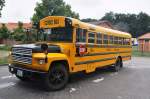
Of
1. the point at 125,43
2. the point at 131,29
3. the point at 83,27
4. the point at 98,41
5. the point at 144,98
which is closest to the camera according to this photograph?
the point at 144,98

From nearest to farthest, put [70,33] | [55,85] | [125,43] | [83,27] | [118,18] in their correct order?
[55,85]
[70,33]
[83,27]
[125,43]
[118,18]

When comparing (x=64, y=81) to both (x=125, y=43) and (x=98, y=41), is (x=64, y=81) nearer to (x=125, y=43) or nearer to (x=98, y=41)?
(x=98, y=41)

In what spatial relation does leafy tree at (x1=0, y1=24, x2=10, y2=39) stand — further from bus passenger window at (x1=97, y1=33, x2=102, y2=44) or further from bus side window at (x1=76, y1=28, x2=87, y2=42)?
bus side window at (x1=76, y1=28, x2=87, y2=42)

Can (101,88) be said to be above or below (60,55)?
below

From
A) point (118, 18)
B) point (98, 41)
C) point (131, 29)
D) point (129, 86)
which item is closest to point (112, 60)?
point (98, 41)

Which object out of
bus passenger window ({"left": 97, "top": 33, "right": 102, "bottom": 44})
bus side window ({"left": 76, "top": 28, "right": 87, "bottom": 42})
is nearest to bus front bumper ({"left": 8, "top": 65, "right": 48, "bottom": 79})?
bus side window ({"left": 76, "top": 28, "right": 87, "bottom": 42})

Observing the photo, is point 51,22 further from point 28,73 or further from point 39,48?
point 28,73

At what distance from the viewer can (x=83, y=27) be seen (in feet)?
29.8

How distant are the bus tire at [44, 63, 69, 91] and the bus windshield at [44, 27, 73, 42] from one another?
1087 mm

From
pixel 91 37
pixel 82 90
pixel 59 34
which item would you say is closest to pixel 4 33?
pixel 91 37

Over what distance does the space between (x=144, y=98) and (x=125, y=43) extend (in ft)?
24.2

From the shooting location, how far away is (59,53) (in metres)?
7.99

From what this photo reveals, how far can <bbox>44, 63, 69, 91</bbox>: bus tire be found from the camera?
762 centimetres

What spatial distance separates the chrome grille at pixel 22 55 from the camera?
7.50 m
